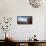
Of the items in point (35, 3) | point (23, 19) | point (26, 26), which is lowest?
point (26, 26)

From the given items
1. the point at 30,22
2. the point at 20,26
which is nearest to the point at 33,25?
the point at 30,22

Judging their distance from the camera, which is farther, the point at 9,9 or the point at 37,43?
the point at 9,9

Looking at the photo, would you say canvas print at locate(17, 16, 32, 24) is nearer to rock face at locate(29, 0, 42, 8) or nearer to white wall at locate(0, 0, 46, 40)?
white wall at locate(0, 0, 46, 40)

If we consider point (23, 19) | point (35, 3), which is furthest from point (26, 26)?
point (35, 3)

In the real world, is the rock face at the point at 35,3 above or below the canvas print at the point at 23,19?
above

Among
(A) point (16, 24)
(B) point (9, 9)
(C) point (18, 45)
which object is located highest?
(B) point (9, 9)

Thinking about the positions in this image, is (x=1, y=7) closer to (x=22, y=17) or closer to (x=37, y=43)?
(x=22, y=17)

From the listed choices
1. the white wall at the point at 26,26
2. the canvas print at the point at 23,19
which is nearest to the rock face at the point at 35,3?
the white wall at the point at 26,26

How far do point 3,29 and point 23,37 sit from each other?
71cm

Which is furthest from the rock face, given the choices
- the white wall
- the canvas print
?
the canvas print

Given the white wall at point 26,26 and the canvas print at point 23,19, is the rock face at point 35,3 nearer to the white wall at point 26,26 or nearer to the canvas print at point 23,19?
the white wall at point 26,26

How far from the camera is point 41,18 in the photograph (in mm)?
4254

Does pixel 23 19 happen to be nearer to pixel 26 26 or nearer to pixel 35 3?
pixel 26 26

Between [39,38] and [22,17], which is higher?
[22,17]
